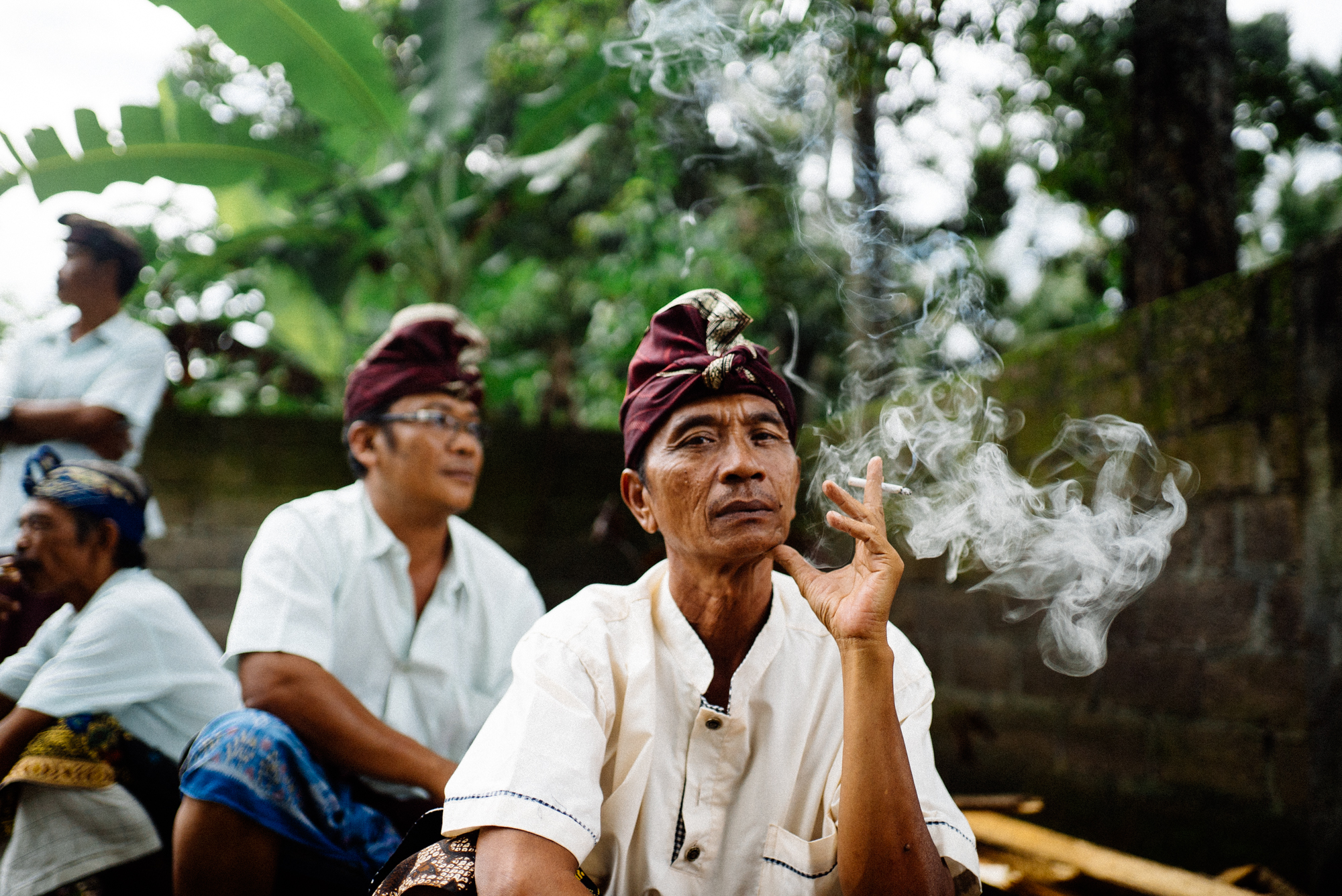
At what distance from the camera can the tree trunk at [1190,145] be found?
167 inches

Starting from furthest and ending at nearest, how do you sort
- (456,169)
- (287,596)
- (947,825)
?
(456,169)
(287,596)
(947,825)

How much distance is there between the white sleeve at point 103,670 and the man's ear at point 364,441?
833 mm

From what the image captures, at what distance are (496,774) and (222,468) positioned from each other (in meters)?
4.70

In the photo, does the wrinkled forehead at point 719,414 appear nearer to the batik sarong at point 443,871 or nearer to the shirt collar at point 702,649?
the shirt collar at point 702,649

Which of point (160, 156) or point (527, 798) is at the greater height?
point (160, 156)

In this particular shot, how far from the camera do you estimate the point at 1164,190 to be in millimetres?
4309

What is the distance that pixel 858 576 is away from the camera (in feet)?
6.23

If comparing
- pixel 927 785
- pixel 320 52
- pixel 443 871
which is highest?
pixel 320 52

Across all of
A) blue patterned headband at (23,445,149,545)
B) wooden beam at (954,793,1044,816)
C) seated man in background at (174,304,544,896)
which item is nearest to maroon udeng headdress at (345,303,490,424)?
seated man in background at (174,304,544,896)

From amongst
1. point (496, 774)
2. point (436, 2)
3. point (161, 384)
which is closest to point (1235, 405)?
point (496, 774)

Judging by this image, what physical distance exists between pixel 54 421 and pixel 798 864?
3.40 m

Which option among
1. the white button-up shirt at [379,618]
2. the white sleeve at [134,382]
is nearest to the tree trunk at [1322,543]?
the white button-up shirt at [379,618]

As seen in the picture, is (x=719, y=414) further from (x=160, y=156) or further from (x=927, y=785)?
(x=160, y=156)

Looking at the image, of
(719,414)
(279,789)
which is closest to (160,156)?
(279,789)
